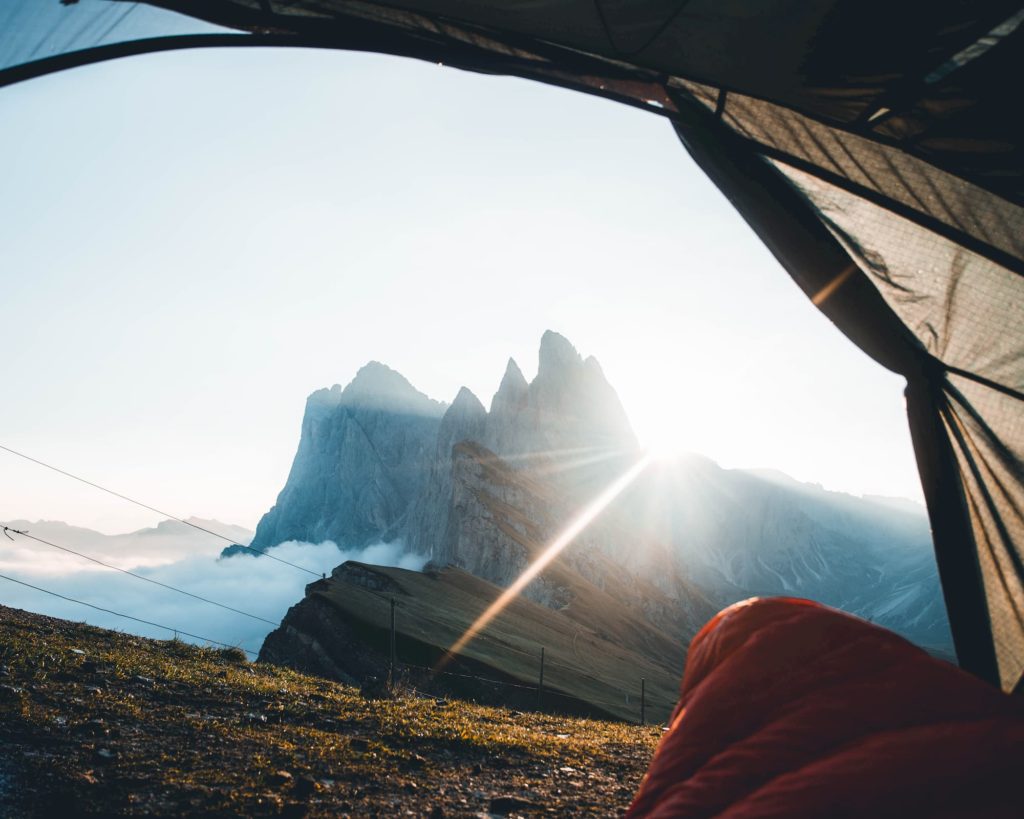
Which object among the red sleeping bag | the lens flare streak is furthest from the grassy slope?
the red sleeping bag

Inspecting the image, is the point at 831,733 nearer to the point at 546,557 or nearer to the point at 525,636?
the point at 525,636

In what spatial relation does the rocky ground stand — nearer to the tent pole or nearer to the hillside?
the tent pole

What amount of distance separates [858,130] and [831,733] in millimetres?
4497

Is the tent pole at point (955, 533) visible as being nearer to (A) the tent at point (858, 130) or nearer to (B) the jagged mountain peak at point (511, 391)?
(A) the tent at point (858, 130)

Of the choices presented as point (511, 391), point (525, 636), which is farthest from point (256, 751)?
point (511, 391)

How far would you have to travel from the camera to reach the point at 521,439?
163 m

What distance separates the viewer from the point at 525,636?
62.0 meters

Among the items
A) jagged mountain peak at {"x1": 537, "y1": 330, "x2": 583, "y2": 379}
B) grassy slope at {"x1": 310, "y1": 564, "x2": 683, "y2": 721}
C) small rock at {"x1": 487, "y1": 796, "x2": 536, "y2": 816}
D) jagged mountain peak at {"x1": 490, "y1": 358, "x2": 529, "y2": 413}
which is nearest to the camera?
small rock at {"x1": 487, "y1": 796, "x2": 536, "y2": 816}

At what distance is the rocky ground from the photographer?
15.6 feet

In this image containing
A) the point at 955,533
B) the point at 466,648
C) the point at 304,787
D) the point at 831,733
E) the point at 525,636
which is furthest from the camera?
the point at 525,636

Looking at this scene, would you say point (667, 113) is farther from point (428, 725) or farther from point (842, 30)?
point (428, 725)

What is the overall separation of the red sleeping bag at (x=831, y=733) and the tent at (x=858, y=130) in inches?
131

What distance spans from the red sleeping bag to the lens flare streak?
38.9 meters

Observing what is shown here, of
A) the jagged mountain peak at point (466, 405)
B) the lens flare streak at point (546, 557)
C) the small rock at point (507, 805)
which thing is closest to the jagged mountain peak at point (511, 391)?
the jagged mountain peak at point (466, 405)
